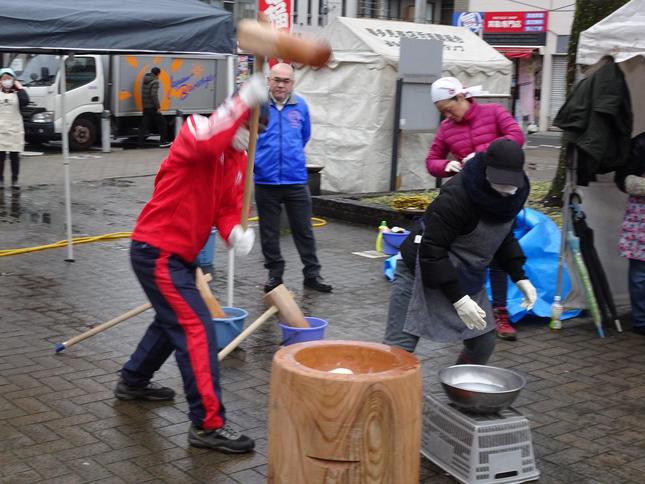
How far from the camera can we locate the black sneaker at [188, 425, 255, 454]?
15.2ft

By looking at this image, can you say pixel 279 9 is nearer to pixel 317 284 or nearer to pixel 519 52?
pixel 317 284

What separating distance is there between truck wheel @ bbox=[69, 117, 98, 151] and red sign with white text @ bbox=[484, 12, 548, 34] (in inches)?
767

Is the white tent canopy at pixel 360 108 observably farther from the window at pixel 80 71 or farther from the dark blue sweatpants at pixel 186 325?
the dark blue sweatpants at pixel 186 325

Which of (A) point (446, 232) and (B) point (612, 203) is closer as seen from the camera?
(A) point (446, 232)

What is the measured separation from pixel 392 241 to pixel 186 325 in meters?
4.91

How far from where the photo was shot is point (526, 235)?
25.5 feet

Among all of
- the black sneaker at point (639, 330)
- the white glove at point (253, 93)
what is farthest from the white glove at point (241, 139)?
the black sneaker at point (639, 330)

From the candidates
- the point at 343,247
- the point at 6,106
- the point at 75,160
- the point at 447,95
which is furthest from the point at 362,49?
the point at 75,160

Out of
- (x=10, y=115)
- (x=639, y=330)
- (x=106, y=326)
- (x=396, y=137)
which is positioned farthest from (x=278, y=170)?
(x=10, y=115)

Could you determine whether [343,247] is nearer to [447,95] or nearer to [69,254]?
[69,254]

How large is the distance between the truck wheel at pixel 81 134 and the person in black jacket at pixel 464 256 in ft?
53.5

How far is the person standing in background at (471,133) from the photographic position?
6859 millimetres

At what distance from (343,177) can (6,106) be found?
514cm

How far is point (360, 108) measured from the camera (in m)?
12.9
